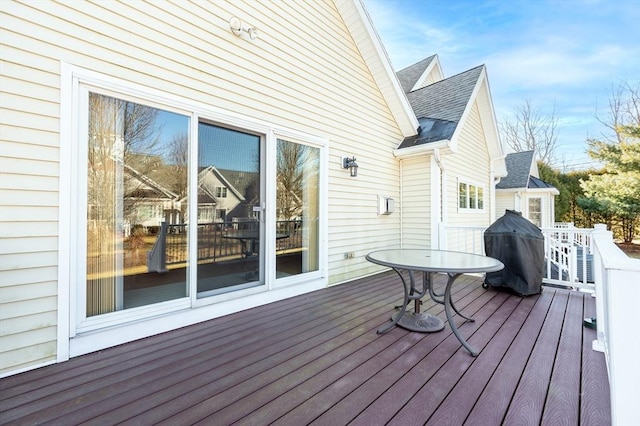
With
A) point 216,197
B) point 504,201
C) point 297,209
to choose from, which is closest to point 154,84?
point 216,197

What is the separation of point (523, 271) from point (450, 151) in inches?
102

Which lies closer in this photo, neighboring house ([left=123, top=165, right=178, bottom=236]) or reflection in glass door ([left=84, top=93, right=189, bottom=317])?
reflection in glass door ([left=84, top=93, right=189, bottom=317])

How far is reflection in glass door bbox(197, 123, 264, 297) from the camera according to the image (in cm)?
311

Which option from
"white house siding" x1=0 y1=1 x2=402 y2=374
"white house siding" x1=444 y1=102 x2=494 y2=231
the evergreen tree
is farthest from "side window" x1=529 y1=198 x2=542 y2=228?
"white house siding" x1=0 y1=1 x2=402 y2=374

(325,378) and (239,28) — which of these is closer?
(325,378)

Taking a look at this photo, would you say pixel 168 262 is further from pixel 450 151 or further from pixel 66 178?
pixel 450 151

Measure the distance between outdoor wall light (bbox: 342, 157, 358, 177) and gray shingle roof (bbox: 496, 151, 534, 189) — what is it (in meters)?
11.4

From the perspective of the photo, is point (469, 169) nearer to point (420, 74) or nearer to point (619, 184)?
point (420, 74)

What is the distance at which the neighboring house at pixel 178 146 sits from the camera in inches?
84.0

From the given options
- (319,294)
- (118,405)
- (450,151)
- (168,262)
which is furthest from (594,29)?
(118,405)

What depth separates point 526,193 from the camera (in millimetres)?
13508

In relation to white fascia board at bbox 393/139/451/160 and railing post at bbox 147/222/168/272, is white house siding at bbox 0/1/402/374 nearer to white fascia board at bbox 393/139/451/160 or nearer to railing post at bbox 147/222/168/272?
railing post at bbox 147/222/168/272

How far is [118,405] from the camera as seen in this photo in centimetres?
172

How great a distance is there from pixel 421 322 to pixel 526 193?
13.9 m
